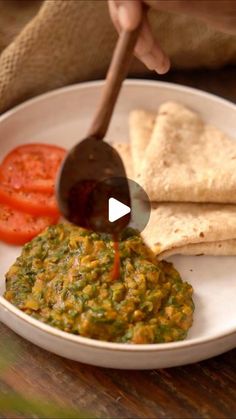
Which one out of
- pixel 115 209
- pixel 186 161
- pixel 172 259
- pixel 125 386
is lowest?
pixel 125 386

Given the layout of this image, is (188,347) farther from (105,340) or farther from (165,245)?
(165,245)

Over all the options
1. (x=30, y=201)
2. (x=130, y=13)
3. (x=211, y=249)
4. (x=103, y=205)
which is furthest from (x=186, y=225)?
(x=130, y=13)

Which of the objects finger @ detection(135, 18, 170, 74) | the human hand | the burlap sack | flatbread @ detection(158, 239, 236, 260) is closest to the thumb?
the human hand

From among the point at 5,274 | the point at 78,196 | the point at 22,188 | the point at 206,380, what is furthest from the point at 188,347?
the point at 22,188

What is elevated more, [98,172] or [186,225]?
[98,172]

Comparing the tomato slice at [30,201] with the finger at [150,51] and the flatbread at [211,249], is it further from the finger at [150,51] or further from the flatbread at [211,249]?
the finger at [150,51]

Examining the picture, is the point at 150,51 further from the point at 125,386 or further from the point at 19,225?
the point at 125,386
